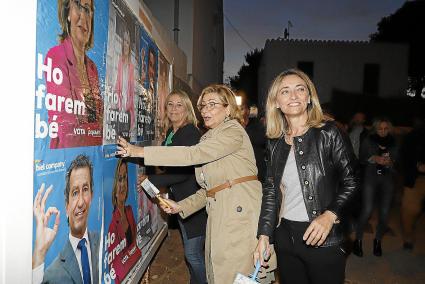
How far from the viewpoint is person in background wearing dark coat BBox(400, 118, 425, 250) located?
17.9 ft

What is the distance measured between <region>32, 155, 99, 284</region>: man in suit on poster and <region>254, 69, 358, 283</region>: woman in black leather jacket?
1110mm

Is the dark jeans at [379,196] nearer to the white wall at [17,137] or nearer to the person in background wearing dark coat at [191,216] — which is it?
the person in background wearing dark coat at [191,216]

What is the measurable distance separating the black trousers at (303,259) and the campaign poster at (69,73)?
1.39m

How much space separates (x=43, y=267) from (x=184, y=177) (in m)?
2.02

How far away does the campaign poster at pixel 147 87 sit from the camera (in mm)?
3186

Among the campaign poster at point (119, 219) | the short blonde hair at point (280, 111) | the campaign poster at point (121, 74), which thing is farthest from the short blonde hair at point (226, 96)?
the campaign poster at point (119, 219)

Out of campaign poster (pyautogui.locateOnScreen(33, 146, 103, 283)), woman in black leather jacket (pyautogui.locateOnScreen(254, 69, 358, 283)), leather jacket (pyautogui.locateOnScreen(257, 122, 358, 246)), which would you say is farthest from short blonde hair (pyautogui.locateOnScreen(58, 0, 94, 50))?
leather jacket (pyautogui.locateOnScreen(257, 122, 358, 246))

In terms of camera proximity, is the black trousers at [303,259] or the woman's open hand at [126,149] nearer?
the black trousers at [303,259]

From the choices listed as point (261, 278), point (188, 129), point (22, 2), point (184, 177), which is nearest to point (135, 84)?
point (188, 129)

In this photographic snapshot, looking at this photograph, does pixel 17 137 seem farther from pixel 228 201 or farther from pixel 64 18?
pixel 228 201

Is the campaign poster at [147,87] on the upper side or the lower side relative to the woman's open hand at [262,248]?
upper

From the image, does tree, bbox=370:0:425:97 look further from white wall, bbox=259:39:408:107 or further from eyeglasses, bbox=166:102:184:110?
eyeglasses, bbox=166:102:184:110

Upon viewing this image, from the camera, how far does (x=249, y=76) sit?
1914 inches

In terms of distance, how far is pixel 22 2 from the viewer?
4.26 feet
